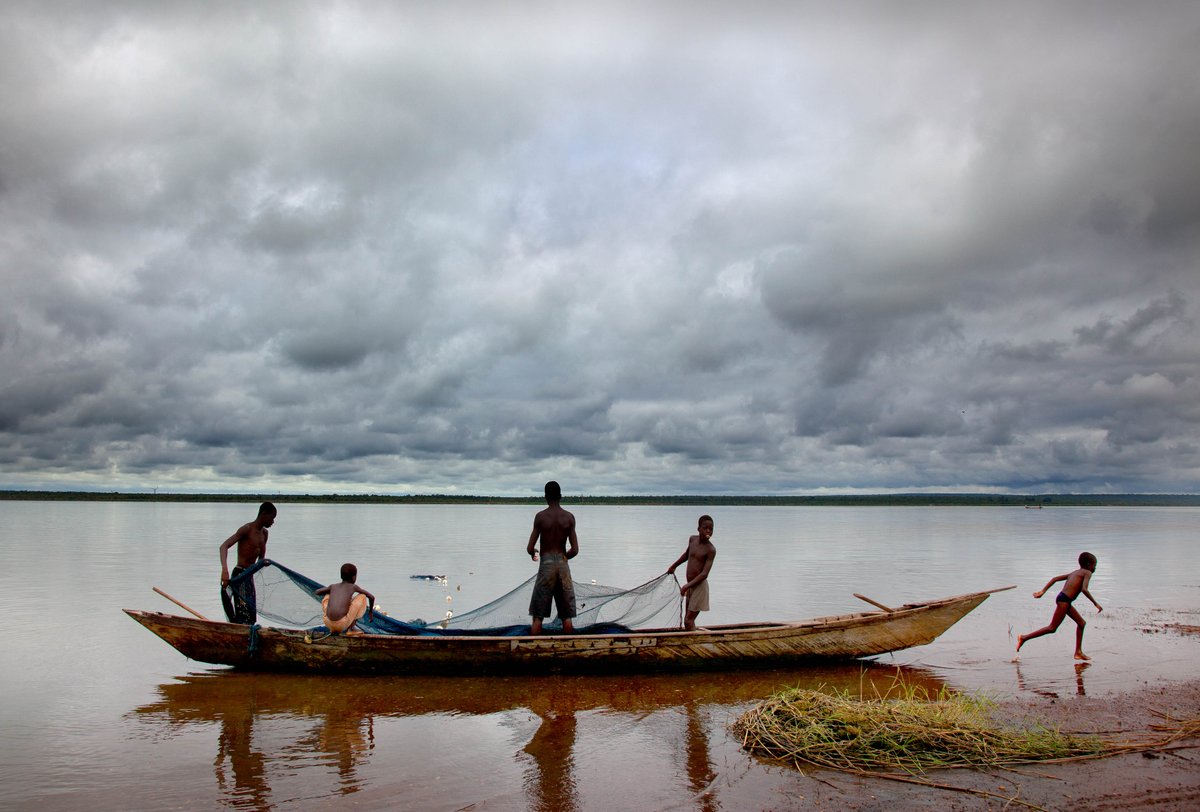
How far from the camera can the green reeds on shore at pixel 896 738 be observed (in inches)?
252

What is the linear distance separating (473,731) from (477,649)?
202 cm

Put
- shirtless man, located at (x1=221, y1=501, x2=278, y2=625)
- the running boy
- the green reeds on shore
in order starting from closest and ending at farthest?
the green reeds on shore, shirtless man, located at (x1=221, y1=501, x2=278, y2=625), the running boy

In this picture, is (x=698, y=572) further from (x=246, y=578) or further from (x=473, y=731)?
(x=246, y=578)

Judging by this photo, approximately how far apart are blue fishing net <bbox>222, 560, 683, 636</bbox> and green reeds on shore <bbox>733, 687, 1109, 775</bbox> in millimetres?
3977

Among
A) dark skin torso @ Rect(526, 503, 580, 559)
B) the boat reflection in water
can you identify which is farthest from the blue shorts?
the boat reflection in water

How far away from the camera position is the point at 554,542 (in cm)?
1051

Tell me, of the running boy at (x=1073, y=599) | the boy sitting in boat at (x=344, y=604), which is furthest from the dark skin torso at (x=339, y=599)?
the running boy at (x=1073, y=599)

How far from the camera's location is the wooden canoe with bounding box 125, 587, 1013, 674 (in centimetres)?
988

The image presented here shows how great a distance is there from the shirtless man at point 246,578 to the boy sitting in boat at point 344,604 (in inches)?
40.2

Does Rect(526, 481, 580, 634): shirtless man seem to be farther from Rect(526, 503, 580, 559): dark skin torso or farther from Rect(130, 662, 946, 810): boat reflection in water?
Rect(130, 662, 946, 810): boat reflection in water

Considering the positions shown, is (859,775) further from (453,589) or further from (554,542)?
(453,589)

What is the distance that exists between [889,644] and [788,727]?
4324 mm

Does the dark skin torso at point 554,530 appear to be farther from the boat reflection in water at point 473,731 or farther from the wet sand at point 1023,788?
the wet sand at point 1023,788

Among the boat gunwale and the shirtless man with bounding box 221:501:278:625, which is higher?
the shirtless man with bounding box 221:501:278:625
